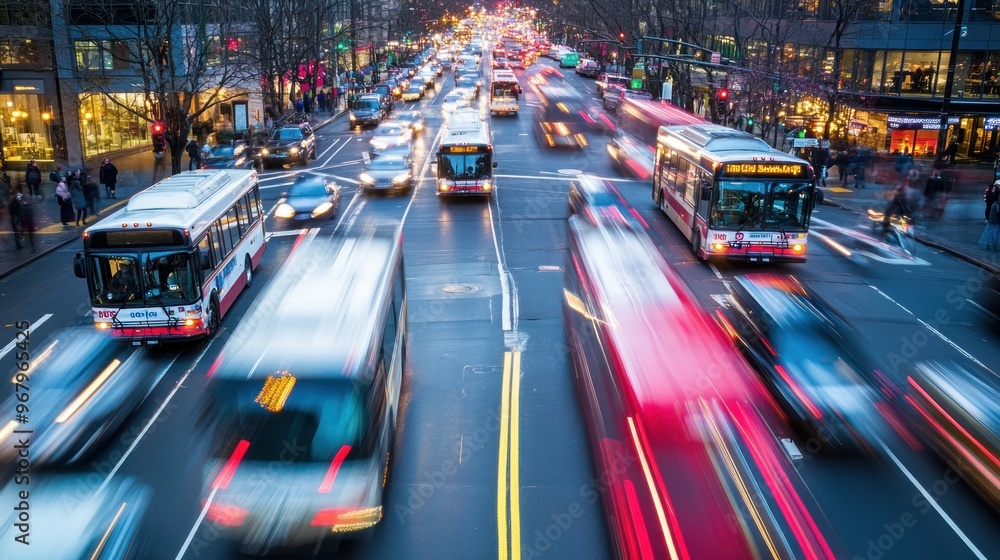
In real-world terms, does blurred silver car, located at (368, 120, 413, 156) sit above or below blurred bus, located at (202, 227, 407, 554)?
Answer: above

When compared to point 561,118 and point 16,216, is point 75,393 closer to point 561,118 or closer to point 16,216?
point 16,216

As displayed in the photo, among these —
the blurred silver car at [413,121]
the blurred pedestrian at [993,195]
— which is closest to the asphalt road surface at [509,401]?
the blurred pedestrian at [993,195]

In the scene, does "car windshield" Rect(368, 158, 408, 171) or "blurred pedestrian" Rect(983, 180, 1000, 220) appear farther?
"car windshield" Rect(368, 158, 408, 171)

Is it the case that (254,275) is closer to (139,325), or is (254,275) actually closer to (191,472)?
(139,325)

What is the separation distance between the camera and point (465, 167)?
29641 millimetres

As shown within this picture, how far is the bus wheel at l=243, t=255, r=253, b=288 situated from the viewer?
65.3ft

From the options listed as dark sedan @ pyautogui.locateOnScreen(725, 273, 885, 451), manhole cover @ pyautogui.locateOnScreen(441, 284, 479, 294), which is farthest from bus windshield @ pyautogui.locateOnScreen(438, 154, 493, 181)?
dark sedan @ pyautogui.locateOnScreen(725, 273, 885, 451)

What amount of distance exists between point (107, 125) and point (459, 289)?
105 feet

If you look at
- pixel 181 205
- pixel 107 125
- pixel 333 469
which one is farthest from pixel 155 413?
pixel 107 125

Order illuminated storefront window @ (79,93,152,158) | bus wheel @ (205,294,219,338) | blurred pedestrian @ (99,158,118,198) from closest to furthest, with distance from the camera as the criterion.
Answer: bus wheel @ (205,294,219,338)
blurred pedestrian @ (99,158,118,198)
illuminated storefront window @ (79,93,152,158)

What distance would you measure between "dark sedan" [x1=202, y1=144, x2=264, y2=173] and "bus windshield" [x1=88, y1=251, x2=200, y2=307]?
1937cm

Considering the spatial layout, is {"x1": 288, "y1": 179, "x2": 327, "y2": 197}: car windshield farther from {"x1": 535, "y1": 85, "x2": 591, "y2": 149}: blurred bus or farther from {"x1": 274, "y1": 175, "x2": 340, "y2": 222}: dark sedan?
{"x1": 535, "y1": 85, "x2": 591, "y2": 149}: blurred bus

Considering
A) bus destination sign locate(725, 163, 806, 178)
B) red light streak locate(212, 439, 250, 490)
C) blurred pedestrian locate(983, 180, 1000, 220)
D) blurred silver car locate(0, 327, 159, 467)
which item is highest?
bus destination sign locate(725, 163, 806, 178)

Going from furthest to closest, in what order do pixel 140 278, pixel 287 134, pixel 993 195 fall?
pixel 287 134 → pixel 993 195 → pixel 140 278
